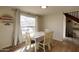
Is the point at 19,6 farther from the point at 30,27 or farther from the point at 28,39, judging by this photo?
the point at 28,39

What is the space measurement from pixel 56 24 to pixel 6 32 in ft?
1.88

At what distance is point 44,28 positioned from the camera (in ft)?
3.74

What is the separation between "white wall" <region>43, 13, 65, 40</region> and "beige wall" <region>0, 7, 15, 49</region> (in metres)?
0.38

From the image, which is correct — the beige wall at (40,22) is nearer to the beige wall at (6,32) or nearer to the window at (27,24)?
the window at (27,24)

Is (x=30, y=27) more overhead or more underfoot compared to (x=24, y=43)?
more overhead

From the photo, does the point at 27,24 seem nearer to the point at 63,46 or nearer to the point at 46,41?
the point at 46,41

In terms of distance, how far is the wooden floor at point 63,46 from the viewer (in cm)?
107

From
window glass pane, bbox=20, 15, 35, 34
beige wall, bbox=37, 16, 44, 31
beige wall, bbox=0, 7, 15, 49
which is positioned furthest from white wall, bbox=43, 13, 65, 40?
beige wall, bbox=0, 7, 15, 49

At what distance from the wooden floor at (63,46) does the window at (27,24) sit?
263mm

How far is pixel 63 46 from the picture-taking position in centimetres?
110

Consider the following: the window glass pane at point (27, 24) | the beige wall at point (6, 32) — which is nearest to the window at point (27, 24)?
the window glass pane at point (27, 24)

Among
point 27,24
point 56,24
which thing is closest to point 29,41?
point 27,24
